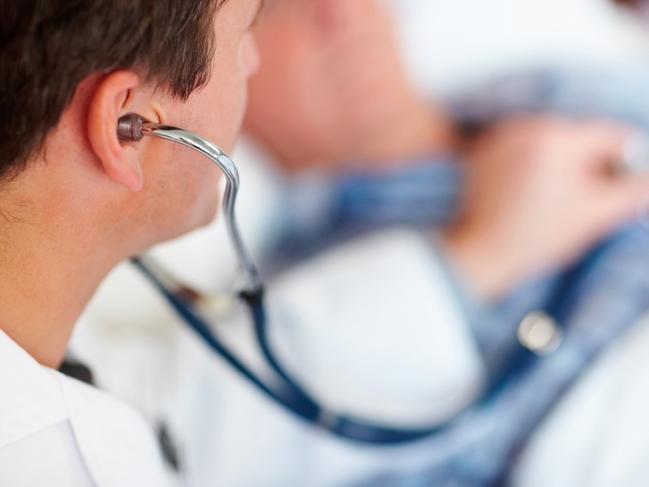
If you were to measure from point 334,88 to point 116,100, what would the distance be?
0.79 m

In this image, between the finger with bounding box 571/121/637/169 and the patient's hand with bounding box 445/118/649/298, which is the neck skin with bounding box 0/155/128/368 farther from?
the finger with bounding box 571/121/637/169

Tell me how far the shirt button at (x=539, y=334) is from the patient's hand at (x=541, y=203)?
0.28 ft

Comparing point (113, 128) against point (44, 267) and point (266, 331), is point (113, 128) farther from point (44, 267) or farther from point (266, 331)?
point (266, 331)

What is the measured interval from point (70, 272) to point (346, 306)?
20.2 inches

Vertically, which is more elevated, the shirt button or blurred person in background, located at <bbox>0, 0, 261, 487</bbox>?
blurred person in background, located at <bbox>0, 0, 261, 487</bbox>

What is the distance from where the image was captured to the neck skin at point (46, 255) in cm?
55

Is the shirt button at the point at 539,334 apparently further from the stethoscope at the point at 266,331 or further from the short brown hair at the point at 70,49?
the short brown hair at the point at 70,49

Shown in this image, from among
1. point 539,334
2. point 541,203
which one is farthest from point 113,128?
point 541,203

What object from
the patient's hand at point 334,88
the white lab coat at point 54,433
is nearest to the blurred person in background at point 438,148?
the patient's hand at point 334,88

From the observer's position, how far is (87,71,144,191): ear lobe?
1.69ft

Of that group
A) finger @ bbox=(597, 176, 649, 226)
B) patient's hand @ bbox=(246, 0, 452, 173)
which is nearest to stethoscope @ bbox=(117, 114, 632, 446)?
finger @ bbox=(597, 176, 649, 226)

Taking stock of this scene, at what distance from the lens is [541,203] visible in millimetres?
1150

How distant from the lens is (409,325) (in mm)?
1023

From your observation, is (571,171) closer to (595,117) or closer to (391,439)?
(595,117)
